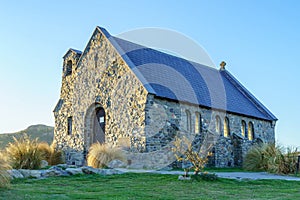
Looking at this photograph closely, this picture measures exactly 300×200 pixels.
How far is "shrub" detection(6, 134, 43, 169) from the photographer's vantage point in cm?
1315

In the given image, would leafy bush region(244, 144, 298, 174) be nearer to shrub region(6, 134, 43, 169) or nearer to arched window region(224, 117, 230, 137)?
arched window region(224, 117, 230, 137)

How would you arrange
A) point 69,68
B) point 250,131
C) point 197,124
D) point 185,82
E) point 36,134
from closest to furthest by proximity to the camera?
point 197,124, point 185,82, point 69,68, point 250,131, point 36,134

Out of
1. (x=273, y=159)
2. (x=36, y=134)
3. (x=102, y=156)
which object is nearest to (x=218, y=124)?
(x=273, y=159)

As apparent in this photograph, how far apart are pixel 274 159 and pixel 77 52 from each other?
13.8 meters

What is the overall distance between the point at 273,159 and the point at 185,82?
761cm

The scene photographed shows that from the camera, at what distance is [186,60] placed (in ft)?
82.3

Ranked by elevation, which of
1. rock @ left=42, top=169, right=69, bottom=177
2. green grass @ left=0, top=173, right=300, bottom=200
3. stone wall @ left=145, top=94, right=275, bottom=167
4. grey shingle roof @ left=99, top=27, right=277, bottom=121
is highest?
grey shingle roof @ left=99, top=27, right=277, bottom=121

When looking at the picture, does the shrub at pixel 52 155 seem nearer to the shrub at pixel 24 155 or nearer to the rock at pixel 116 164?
the shrub at pixel 24 155

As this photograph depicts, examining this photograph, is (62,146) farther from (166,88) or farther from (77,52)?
(166,88)

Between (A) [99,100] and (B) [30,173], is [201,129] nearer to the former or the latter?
(A) [99,100]

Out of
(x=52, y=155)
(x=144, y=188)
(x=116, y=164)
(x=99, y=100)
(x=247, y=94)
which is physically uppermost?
(x=247, y=94)

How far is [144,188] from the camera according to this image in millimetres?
8719

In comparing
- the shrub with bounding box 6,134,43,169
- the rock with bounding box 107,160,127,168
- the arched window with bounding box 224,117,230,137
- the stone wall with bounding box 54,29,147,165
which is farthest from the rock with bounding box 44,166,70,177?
the arched window with bounding box 224,117,230,137

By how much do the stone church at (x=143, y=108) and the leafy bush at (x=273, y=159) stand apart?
10.7 feet
